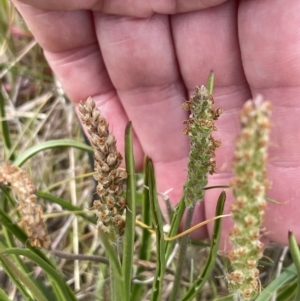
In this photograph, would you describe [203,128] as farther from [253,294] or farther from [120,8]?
[120,8]

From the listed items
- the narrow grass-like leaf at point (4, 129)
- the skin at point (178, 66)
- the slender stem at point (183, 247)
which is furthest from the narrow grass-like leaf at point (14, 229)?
the skin at point (178, 66)

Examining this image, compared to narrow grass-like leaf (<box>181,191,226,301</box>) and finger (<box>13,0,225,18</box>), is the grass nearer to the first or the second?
narrow grass-like leaf (<box>181,191,226,301</box>)

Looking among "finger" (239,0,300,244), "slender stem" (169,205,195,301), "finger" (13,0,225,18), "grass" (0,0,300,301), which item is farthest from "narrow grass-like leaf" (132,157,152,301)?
"finger" (13,0,225,18)

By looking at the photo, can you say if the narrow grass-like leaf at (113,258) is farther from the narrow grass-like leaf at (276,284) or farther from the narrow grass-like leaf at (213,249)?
the narrow grass-like leaf at (276,284)

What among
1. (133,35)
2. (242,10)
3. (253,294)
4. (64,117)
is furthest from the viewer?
(64,117)

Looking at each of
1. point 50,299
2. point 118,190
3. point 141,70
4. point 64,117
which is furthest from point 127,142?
point 64,117
